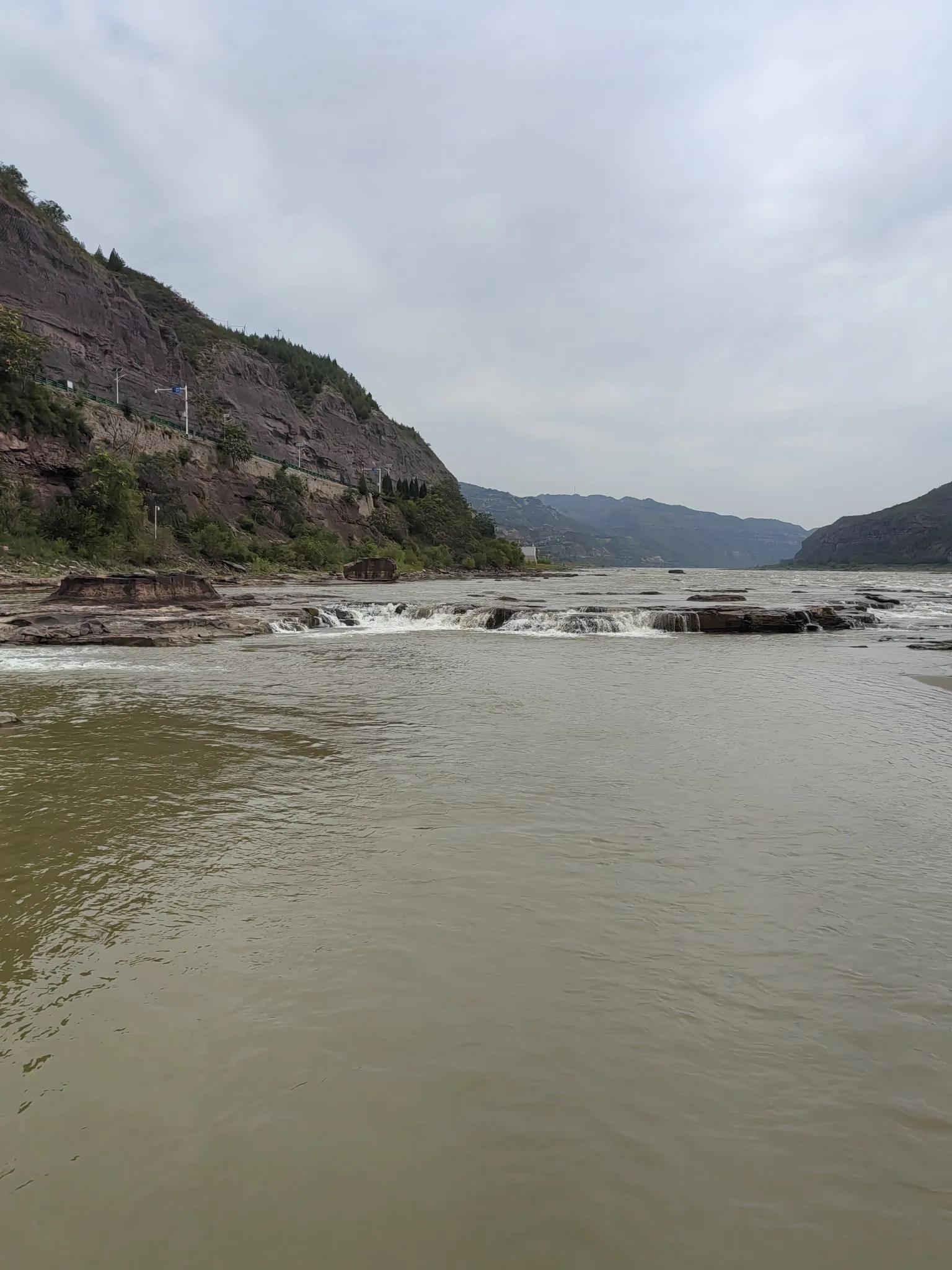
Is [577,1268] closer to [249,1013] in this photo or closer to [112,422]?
[249,1013]

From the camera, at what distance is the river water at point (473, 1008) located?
2.38 metres

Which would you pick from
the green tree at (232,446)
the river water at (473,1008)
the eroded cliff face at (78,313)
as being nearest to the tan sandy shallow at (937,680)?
the river water at (473,1008)

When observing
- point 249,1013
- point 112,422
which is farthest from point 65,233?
point 249,1013

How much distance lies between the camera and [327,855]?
5434 millimetres

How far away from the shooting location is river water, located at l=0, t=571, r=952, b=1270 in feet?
7.82

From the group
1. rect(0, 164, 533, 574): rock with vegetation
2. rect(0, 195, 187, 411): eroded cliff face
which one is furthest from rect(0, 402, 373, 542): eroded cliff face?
rect(0, 195, 187, 411): eroded cliff face

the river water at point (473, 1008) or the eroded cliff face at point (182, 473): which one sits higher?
the eroded cliff face at point (182, 473)

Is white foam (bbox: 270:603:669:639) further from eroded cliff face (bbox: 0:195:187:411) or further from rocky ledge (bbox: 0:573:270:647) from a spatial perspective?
eroded cliff face (bbox: 0:195:187:411)

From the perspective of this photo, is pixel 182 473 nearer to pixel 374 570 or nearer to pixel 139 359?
pixel 374 570

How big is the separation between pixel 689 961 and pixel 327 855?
9.47ft

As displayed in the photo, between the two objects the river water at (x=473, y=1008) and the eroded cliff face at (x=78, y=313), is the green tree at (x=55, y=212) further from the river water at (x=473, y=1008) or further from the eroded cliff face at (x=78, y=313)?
the river water at (x=473, y=1008)

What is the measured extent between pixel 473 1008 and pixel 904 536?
210m

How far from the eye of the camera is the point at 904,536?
177875mm

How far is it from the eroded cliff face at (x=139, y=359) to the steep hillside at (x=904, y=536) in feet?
446
